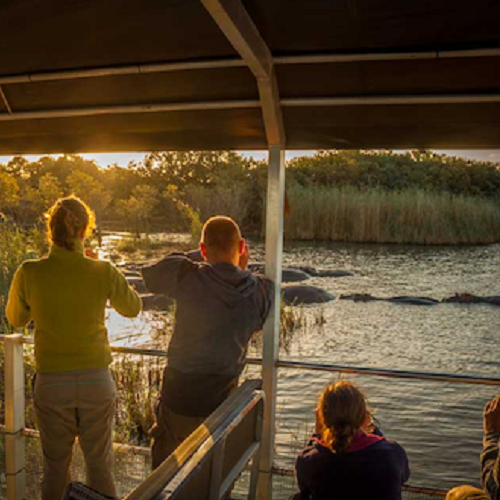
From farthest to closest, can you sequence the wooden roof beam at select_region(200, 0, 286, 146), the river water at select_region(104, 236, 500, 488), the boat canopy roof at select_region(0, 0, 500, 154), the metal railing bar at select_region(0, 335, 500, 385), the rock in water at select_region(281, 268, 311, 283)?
the rock in water at select_region(281, 268, 311, 283), the river water at select_region(104, 236, 500, 488), the metal railing bar at select_region(0, 335, 500, 385), the boat canopy roof at select_region(0, 0, 500, 154), the wooden roof beam at select_region(200, 0, 286, 146)

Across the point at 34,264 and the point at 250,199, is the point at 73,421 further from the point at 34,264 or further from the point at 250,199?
the point at 250,199

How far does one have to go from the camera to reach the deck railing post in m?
2.83

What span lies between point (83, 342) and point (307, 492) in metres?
0.97

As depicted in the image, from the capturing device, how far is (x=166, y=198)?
68.6 feet

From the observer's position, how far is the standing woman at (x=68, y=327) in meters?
2.38

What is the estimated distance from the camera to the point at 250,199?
59.2 feet

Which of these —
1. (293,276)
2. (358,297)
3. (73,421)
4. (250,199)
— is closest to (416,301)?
(358,297)

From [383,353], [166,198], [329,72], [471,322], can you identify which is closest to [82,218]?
[329,72]

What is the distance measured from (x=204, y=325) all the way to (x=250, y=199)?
15.7m

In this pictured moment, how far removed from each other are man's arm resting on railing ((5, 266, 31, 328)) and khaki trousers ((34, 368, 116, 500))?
0.22m

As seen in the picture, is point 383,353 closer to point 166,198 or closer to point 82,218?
point 82,218

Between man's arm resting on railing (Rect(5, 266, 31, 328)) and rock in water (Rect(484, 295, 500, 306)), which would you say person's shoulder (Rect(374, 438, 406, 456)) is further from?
rock in water (Rect(484, 295, 500, 306))

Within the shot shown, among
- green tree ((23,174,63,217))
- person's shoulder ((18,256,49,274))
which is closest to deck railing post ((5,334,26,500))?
person's shoulder ((18,256,49,274))

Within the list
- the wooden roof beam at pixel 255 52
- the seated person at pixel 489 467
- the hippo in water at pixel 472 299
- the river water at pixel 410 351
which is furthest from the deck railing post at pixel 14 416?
the hippo in water at pixel 472 299
